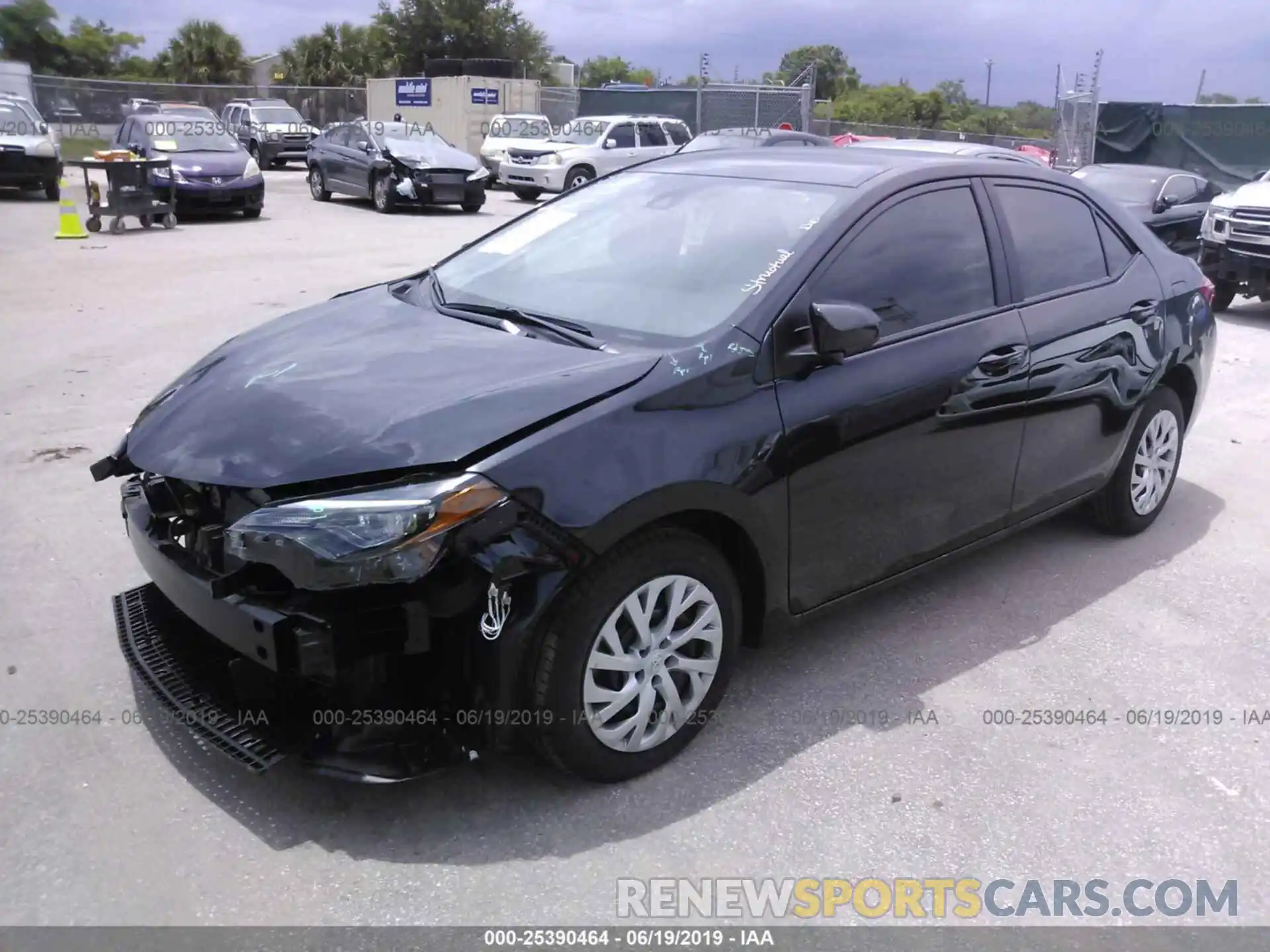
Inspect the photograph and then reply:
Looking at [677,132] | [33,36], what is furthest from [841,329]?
[33,36]

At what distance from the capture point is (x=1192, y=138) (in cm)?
2255

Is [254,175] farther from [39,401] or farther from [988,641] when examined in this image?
[988,641]

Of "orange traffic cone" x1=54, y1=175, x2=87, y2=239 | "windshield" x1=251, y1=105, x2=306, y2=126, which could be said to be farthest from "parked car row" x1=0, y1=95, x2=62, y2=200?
"windshield" x1=251, y1=105, x2=306, y2=126

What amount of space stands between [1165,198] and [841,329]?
11.9m

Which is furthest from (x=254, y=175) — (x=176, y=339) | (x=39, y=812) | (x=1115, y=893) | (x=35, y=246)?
(x=1115, y=893)

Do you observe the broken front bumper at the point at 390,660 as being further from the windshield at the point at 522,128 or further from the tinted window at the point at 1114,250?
the windshield at the point at 522,128

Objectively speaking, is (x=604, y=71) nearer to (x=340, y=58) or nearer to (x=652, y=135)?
(x=340, y=58)

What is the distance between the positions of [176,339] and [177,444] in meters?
5.91

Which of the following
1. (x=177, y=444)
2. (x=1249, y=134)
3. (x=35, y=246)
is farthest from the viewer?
(x=1249, y=134)

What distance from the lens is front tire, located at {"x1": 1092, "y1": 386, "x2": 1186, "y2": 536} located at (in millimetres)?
5062

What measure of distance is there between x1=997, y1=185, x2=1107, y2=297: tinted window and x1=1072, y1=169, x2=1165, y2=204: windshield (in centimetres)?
958

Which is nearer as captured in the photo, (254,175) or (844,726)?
(844,726)

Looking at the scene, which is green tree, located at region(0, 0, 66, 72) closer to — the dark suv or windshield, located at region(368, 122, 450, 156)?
the dark suv

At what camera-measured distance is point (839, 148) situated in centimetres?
447
